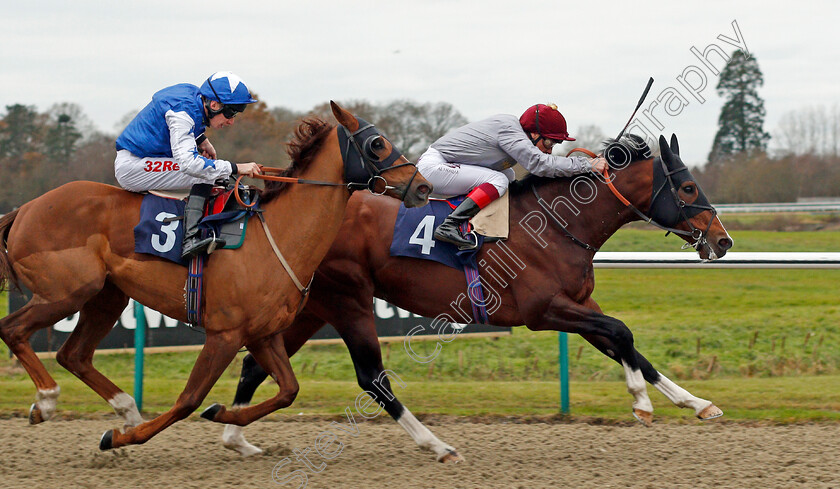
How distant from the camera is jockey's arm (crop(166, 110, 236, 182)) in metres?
4.34

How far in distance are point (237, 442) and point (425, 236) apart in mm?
1601

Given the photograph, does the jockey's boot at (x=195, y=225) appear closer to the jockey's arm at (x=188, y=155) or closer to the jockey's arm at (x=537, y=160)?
the jockey's arm at (x=188, y=155)

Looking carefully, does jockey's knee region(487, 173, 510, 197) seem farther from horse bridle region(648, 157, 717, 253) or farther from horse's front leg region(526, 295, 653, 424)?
horse's front leg region(526, 295, 653, 424)

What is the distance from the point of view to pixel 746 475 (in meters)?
4.26

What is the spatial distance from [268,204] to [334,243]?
21.9 inches

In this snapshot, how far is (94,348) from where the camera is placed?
4855 millimetres

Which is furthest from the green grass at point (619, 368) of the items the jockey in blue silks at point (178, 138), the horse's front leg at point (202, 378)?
the jockey in blue silks at point (178, 138)

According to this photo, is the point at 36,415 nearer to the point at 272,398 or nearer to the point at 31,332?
the point at 31,332

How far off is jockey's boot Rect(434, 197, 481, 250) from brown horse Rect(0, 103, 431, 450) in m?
0.55

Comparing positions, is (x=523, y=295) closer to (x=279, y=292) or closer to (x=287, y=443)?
(x=279, y=292)

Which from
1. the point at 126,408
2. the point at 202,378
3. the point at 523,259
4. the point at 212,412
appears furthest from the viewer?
the point at 523,259

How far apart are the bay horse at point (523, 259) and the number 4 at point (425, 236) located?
0.32 feet

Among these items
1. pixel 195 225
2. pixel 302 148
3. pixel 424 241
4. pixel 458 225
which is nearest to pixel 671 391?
pixel 458 225

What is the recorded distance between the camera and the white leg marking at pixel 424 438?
470 centimetres
